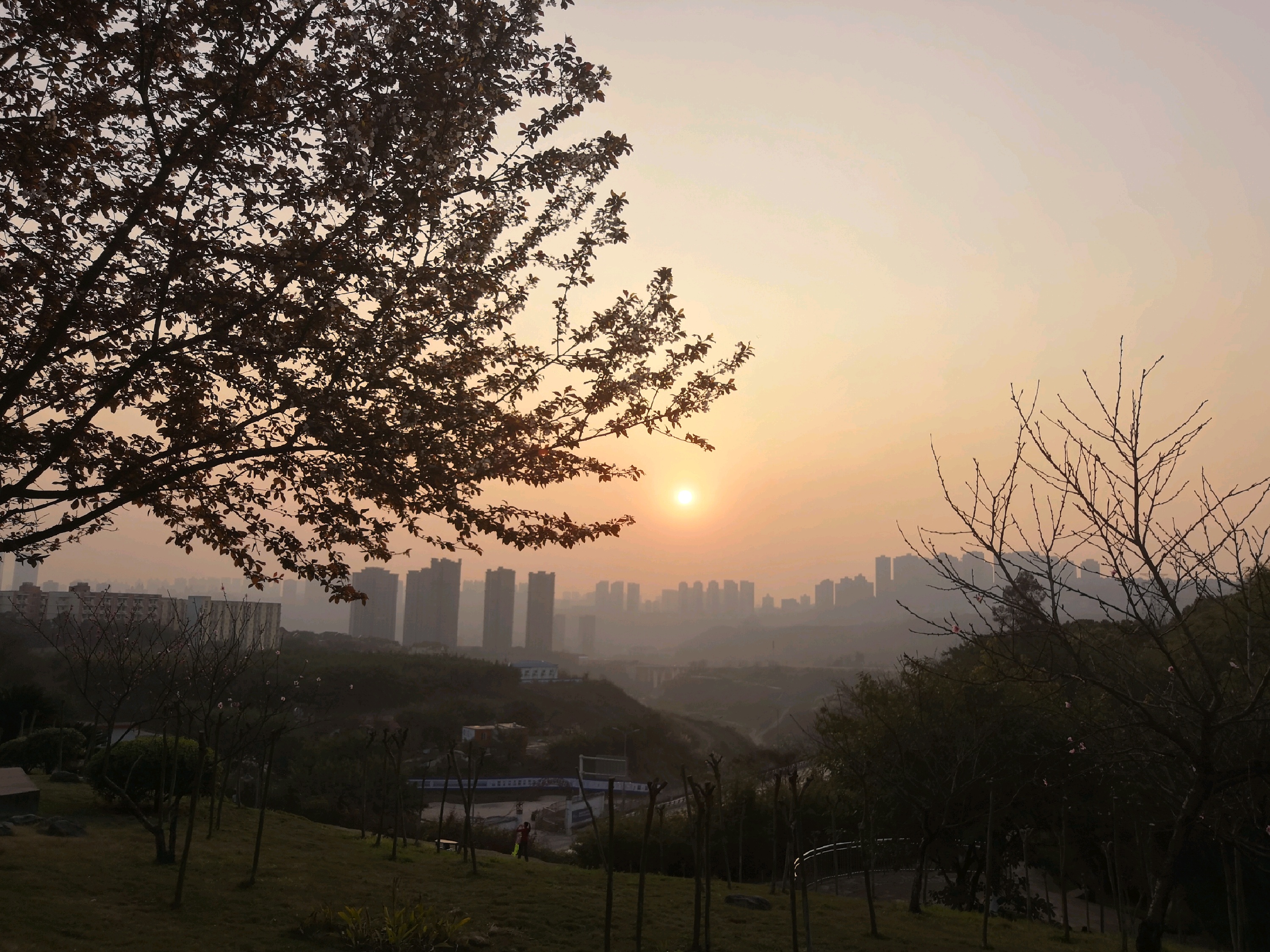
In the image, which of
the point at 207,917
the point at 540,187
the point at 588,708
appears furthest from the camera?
the point at 588,708

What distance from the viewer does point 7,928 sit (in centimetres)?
744

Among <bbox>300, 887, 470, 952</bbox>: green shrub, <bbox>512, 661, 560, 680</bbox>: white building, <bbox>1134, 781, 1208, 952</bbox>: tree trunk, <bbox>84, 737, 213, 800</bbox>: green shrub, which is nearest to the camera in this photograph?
<bbox>1134, 781, 1208, 952</bbox>: tree trunk

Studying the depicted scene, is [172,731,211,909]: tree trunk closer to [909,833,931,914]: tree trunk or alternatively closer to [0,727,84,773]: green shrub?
[0,727,84,773]: green shrub

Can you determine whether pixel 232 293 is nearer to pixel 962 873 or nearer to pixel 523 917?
pixel 523 917

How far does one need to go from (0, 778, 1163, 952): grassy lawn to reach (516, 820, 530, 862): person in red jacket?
2.86 meters

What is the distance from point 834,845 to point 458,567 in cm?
13447

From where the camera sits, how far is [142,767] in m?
13.5

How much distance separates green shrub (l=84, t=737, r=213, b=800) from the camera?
1324cm

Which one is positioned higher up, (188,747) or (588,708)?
(188,747)

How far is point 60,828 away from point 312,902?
5.02m

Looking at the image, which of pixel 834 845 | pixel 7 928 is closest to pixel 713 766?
pixel 834 845

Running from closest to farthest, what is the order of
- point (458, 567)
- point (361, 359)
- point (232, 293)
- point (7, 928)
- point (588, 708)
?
1. point (232, 293)
2. point (361, 359)
3. point (7, 928)
4. point (588, 708)
5. point (458, 567)

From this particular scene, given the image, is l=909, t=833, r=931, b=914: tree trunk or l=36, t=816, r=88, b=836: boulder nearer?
l=36, t=816, r=88, b=836: boulder

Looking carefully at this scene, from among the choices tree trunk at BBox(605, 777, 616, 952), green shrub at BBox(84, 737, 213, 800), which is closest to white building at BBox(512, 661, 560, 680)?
green shrub at BBox(84, 737, 213, 800)
